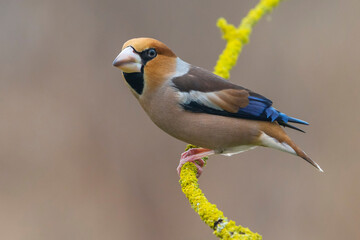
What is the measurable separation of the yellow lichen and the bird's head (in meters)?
0.44

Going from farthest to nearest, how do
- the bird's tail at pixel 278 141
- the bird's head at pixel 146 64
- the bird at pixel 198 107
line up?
the bird's tail at pixel 278 141
the bird at pixel 198 107
the bird's head at pixel 146 64

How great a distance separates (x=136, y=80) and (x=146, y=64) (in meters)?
0.09

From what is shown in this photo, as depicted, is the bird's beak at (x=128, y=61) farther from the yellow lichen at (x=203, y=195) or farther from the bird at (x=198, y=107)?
the yellow lichen at (x=203, y=195)

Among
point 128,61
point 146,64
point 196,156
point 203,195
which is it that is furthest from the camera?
point 196,156

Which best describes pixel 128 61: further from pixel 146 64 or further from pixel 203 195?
pixel 203 195

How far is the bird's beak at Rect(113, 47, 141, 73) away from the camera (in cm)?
258

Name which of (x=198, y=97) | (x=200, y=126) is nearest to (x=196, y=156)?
(x=200, y=126)

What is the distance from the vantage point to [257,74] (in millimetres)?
4449

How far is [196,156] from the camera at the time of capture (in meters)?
2.88

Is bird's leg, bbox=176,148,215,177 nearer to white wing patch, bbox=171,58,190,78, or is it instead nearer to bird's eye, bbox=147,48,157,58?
white wing patch, bbox=171,58,190,78

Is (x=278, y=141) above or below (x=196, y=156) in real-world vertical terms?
above

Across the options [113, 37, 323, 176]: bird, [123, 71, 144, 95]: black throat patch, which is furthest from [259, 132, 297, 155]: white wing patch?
[123, 71, 144, 95]: black throat patch

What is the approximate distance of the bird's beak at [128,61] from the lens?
102 inches

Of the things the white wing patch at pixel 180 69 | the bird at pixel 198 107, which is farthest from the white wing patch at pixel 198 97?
the white wing patch at pixel 180 69
